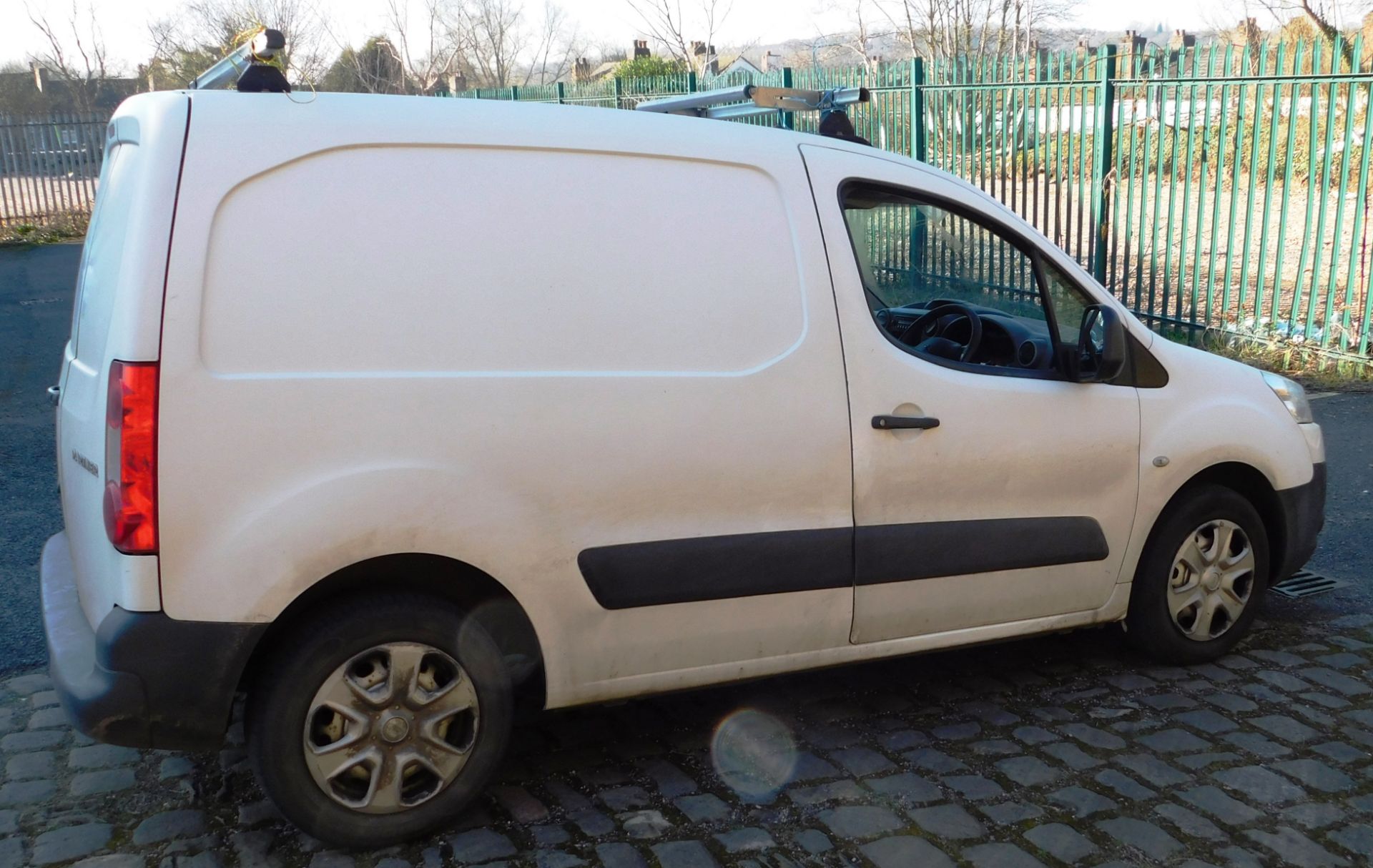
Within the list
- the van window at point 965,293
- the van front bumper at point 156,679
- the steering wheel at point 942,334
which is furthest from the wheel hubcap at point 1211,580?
the van front bumper at point 156,679

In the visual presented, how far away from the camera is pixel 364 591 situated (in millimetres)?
3156

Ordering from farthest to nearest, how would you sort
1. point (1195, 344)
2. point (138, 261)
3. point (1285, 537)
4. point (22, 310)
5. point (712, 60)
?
point (712, 60), point (22, 310), point (1195, 344), point (1285, 537), point (138, 261)

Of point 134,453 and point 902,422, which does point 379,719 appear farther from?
point 902,422

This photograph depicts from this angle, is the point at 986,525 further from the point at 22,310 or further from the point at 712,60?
the point at 712,60

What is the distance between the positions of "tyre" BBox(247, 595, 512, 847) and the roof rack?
201 centimetres

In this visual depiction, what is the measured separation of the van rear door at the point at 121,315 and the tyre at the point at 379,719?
0.40 m

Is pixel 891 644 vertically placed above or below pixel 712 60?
below

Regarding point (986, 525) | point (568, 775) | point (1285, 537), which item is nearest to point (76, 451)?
point (568, 775)

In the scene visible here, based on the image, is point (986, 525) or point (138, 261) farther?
point (986, 525)

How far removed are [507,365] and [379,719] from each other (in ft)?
3.06

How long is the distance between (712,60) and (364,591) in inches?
963

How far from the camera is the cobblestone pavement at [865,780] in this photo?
320 centimetres

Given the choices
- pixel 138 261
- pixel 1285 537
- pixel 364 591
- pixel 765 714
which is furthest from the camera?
Result: pixel 1285 537

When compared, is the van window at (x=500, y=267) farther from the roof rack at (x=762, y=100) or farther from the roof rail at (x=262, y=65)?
the roof rack at (x=762, y=100)
